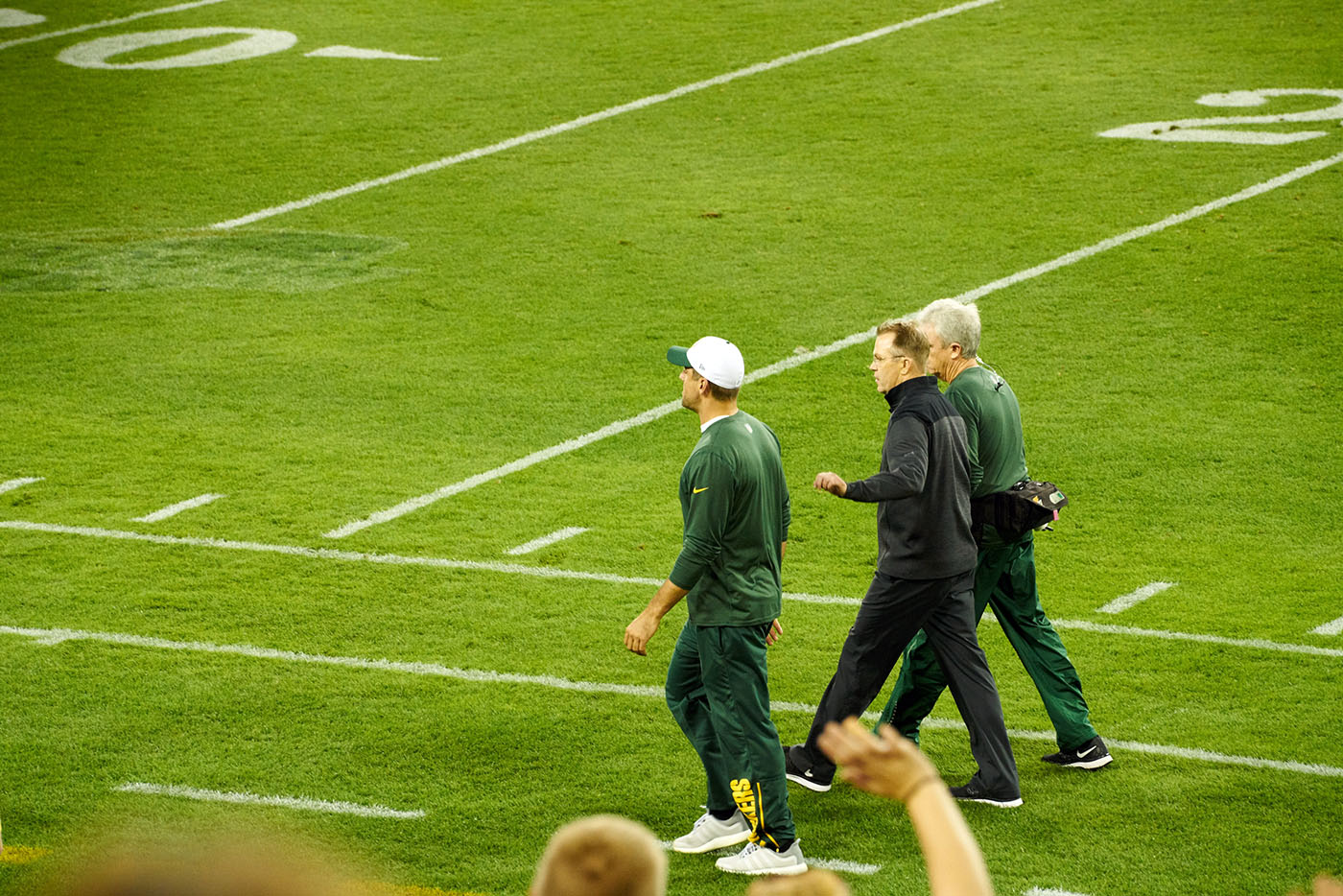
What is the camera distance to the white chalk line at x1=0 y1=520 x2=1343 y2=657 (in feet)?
32.1

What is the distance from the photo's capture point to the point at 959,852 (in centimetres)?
301

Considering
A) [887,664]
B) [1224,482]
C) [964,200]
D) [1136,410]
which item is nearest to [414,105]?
[964,200]

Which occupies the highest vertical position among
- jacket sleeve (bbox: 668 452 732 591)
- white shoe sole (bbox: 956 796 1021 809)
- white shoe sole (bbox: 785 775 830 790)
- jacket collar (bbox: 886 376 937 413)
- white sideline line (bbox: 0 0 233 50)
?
white sideline line (bbox: 0 0 233 50)

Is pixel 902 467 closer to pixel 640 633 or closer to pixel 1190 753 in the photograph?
pixel 640 633

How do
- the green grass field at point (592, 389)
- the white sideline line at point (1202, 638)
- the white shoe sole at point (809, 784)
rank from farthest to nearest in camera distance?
the white sideline line at point (1202, 638) → the green grass field at point (592, 389) → the white shoe sole at point (809, 784)

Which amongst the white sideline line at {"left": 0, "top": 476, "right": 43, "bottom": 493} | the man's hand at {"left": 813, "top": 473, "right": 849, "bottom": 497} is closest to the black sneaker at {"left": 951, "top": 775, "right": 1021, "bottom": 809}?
the man's hand at {"left": 813, "top": 473, "right": 849, "bottom": 497}

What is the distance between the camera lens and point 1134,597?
10.6m

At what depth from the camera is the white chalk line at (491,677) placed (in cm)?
800

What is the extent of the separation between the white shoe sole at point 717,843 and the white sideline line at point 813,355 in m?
5.25

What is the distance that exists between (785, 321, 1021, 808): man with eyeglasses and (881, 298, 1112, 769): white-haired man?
0.31m

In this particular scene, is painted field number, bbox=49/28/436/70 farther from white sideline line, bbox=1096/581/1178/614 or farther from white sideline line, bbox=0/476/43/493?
white sideline line, bbox=1096/581/1178/614

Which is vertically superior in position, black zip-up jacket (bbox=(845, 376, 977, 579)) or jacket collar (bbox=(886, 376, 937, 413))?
jacket collar (bbox=(886, 376, 937, 413))

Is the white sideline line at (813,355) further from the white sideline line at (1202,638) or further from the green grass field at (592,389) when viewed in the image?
the white sideline line at (1202,638)

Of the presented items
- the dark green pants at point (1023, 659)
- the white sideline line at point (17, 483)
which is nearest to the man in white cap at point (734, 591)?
the dark green pants at point (1023, 659)
